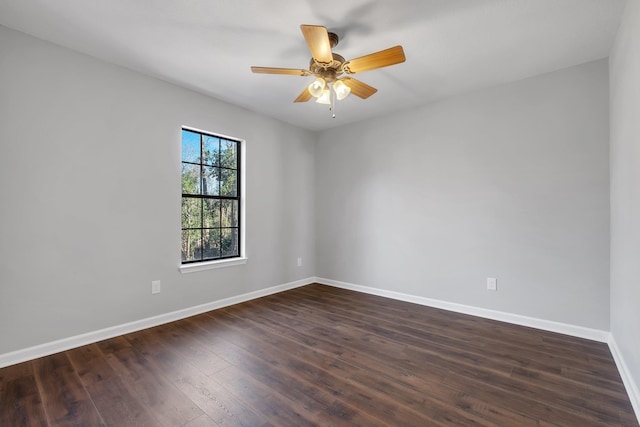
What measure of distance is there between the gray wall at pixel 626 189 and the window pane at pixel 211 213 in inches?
146

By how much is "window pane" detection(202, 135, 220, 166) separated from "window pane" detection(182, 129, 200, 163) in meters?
0.09

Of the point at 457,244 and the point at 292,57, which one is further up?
the point at 292,57

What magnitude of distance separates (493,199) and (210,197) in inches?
129

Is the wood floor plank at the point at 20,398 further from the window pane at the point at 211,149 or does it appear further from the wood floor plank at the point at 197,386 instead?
the window pane at the point at 211,149

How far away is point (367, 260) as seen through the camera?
425 cm

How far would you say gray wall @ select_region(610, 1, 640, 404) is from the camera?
5.62 feet

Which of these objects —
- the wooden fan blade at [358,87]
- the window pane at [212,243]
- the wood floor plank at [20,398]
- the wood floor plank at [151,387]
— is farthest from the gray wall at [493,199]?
the wood floor plank at [20,398]

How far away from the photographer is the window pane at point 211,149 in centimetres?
355

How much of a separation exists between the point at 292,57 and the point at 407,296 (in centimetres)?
311

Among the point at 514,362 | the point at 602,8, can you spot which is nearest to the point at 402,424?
the point at 514,362

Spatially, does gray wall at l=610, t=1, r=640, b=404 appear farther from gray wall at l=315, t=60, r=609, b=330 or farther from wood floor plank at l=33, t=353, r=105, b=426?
wood floor plank at l=33, t=353, r=105, b=426

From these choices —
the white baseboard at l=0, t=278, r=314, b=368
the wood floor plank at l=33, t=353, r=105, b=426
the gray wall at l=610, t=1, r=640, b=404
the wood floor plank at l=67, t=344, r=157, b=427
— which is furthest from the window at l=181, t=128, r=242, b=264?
the gray wall at l=610, t=1, r=640, b=404

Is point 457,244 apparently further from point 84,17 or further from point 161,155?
point 84,17

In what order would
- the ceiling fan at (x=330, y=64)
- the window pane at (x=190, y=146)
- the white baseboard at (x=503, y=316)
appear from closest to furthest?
the ceiling fan at (x=330, y=64), the white baseboard at (x=503, y=316), the window pane at (x=190, y=146)
